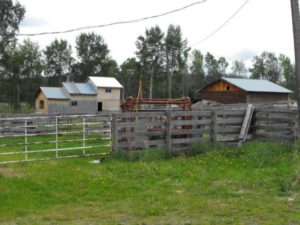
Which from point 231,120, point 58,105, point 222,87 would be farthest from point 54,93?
point 231,120

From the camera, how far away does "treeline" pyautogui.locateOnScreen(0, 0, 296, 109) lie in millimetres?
84000

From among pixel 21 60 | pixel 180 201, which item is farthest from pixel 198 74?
pixel 180 201

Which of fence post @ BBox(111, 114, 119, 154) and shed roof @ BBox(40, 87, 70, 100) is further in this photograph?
shed roof @ BBox(40, 87, 70, 100)

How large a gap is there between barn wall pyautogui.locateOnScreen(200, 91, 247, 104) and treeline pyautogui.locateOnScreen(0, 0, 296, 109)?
905 centimetres

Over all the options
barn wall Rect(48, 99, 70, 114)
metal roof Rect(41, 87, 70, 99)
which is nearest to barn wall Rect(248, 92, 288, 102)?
barn wall Rect(48, 99, 70, 114)

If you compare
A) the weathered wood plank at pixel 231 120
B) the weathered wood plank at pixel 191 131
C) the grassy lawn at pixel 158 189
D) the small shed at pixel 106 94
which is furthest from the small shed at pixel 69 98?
the grassy lawn at pixel 158 189

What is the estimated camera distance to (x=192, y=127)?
1507cm

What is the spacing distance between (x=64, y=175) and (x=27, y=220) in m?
3.76

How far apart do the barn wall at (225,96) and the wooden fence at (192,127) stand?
42.7 metres

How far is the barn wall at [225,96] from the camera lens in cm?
5844

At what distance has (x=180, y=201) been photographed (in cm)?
804

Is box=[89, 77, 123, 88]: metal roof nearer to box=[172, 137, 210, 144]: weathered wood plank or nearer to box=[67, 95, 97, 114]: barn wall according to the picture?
box=[67, 95, 97, 114]: barn wall

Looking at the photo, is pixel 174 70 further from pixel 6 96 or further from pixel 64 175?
pixel 64 175

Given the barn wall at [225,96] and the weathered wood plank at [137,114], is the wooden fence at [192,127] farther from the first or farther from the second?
the barn wall at [225,96]
